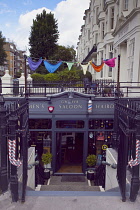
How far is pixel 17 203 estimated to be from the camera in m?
4.26

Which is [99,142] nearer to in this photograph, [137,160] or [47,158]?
[47,158]

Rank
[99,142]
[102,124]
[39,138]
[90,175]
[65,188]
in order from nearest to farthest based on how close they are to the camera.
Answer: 1. [65,188]
2. [90,175]
3. [102,124]
4. [99,142]
5. [39,138]

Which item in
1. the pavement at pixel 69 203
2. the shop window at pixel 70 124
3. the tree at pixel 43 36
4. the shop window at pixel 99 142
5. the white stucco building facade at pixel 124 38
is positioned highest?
the tree at pixel 43 36

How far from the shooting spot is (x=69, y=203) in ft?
14.1

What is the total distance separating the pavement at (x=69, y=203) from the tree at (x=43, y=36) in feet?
106

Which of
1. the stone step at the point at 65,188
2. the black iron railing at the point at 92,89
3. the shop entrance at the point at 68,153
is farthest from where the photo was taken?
the shop entrance at the point at 68,153

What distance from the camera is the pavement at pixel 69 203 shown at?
4.12m

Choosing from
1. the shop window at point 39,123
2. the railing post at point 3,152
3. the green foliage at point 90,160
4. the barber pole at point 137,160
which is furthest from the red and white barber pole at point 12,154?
the shop window at point 39,123

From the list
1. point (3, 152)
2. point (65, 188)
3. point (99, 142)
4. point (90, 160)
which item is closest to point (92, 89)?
point (99, 142)

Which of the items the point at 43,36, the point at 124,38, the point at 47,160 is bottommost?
the point at 47,160

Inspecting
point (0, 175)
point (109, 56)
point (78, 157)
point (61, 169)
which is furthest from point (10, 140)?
point (109, 56)

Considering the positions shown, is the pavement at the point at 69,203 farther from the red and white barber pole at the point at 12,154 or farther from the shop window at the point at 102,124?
the shop window at the point at 102,124

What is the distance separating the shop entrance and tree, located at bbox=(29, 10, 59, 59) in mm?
24716

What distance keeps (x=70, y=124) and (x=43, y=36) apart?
28142 millimetres
